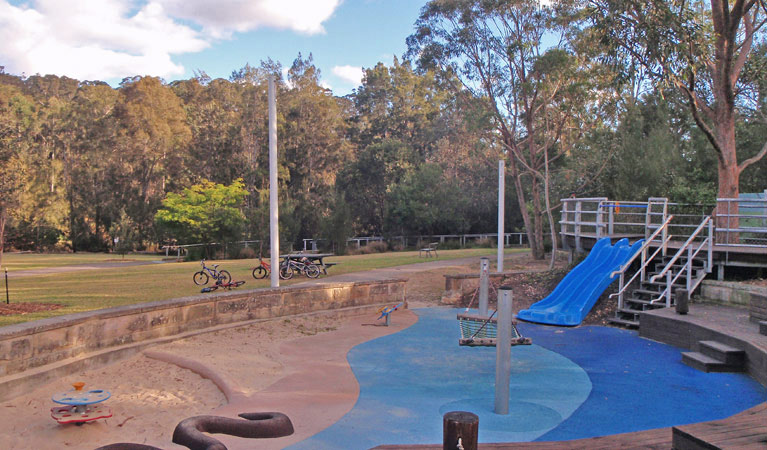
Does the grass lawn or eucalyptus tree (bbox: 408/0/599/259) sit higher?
eucalyptus tree (bbox: 408/0/599/259)

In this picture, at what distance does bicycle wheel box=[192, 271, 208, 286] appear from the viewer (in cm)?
1480

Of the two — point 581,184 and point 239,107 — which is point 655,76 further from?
point 239,107

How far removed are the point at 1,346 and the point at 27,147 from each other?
48990mm

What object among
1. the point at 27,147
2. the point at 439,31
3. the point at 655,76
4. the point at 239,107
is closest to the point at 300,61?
the point at 239,107

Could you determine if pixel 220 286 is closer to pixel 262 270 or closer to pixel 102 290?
pixel 102 290

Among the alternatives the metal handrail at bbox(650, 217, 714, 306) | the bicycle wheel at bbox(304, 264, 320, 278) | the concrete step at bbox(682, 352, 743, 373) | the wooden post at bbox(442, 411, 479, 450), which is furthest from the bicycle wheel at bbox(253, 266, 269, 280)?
the wooden post at bbox(442, 411, 479, 450)

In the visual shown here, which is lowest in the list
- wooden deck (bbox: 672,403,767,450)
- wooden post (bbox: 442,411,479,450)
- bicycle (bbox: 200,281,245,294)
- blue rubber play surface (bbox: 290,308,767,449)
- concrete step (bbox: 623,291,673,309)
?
blue rubber play surface (bbox: 290,308,767,449)

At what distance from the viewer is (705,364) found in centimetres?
835

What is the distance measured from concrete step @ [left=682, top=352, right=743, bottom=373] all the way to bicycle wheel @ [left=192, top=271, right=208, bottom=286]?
1111 centimetres

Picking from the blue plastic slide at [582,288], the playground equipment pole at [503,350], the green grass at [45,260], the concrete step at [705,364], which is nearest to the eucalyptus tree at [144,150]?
the green grass at [45,260]

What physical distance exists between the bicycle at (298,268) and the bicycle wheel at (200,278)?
2.60 meters

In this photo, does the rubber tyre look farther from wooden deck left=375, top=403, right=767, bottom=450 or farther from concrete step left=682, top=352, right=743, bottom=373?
wooden deck left=375, top=403, right=767, bottom=450

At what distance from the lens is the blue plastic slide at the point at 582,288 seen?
1302cm

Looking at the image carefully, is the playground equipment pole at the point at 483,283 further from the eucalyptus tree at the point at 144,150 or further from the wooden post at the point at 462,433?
the eucalyptus tree at the point at 144,150
